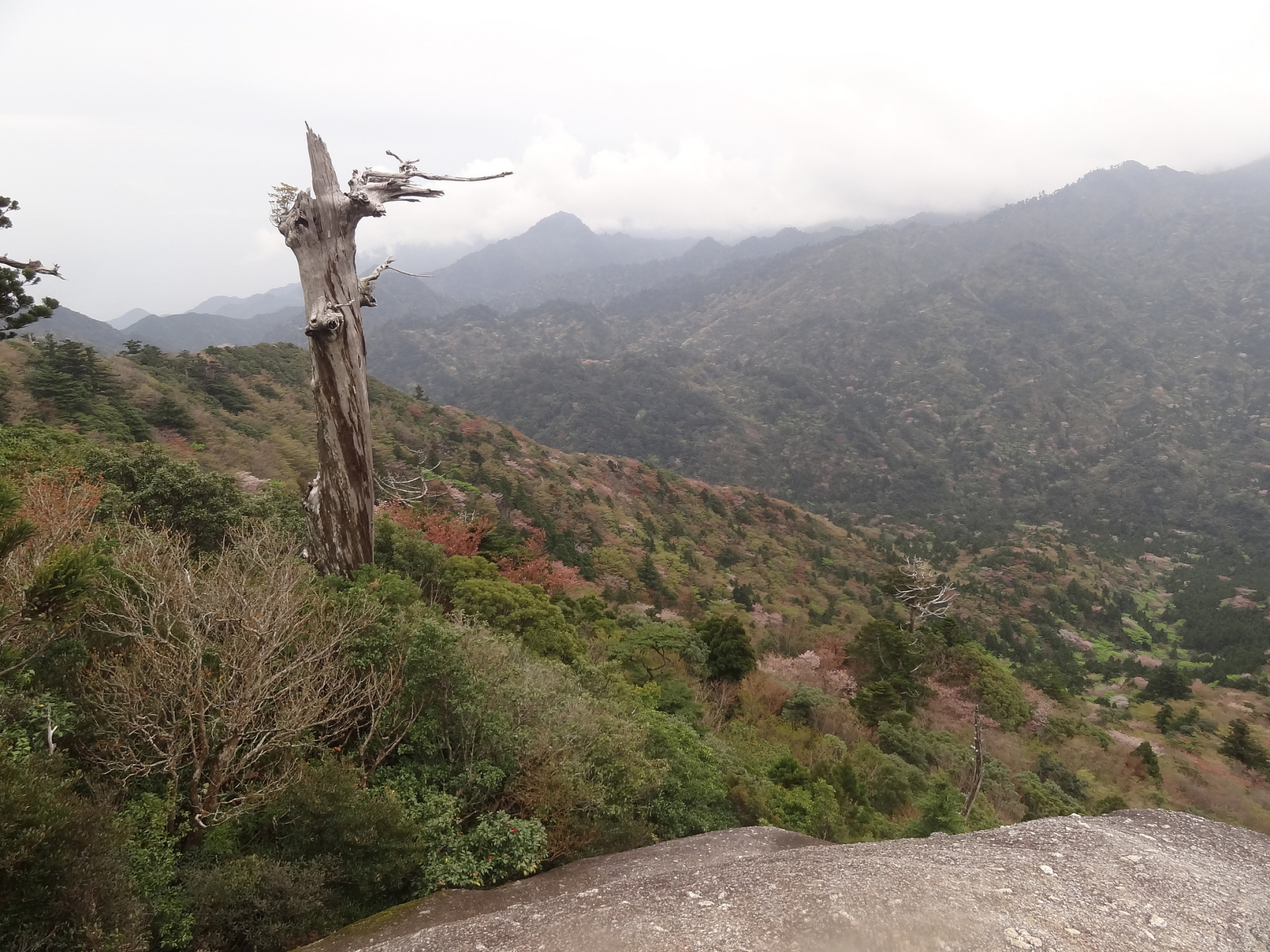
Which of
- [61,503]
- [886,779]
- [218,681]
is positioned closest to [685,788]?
[218,681]

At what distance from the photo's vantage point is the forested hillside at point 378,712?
15.7 feet

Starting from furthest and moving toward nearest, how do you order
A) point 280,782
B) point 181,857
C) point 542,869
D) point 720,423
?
point 720,423 < point 542,869 < point 280,782 < point 181,857

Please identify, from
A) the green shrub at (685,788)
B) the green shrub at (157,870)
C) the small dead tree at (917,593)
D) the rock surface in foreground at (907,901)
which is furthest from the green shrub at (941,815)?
the small dead tree at (917,593)

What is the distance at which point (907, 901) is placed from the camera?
4.62 meters

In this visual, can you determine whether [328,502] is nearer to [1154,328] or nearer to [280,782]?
[280,782]

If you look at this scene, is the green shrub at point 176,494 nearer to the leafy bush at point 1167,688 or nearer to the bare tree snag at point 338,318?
the bare tree snag at point 338,318

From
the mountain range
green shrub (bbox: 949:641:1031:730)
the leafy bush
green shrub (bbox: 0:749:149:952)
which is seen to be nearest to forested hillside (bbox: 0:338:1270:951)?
green shrub (bbox: 0:749:149:952)

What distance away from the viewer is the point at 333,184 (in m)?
7.87

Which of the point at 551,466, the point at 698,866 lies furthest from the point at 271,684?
the point at 551,466

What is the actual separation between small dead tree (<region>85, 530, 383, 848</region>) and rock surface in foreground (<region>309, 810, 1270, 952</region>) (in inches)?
72.1

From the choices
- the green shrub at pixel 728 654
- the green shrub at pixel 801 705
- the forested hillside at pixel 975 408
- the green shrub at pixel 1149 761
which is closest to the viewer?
the green shrub at pixel 801 705

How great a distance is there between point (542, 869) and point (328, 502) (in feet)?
19.5

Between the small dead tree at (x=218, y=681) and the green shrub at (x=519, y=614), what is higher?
the small dead tree at (x=218, y=681)

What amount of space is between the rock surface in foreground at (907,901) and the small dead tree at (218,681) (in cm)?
183
